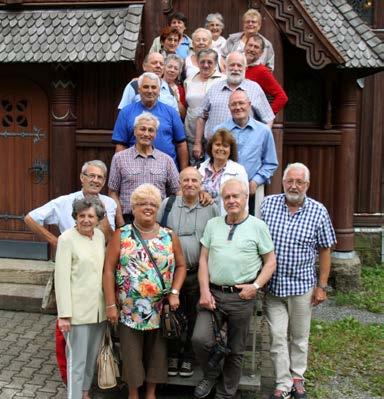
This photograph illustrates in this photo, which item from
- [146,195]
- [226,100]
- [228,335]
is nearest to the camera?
[146,195]

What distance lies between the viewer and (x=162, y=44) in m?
6.70

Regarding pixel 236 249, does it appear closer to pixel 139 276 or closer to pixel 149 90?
pixel 139 276

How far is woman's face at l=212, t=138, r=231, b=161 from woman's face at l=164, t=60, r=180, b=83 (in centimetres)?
130

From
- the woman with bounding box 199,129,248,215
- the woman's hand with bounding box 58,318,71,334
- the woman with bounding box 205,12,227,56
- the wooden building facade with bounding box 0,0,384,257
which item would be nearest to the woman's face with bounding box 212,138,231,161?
the woman with bounding box 199,129,248,215

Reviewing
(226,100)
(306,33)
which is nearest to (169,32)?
(226,100)

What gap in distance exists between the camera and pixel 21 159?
8.23 meters

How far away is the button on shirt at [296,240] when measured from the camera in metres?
4.89

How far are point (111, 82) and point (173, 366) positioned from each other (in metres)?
3.80

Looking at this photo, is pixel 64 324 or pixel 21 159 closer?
pixel 64 324

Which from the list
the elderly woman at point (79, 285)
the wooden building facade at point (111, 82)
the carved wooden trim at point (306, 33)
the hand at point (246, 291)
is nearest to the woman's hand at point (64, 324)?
the elderly woman at point (79, 285)

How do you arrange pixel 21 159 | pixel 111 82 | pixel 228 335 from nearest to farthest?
pixel 228 335
pixel 111 82
pixel 21 159

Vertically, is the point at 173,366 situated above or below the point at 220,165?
below

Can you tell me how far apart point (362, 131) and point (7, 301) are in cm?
512

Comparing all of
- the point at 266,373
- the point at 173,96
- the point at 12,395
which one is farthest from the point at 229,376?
the point at 173,96
